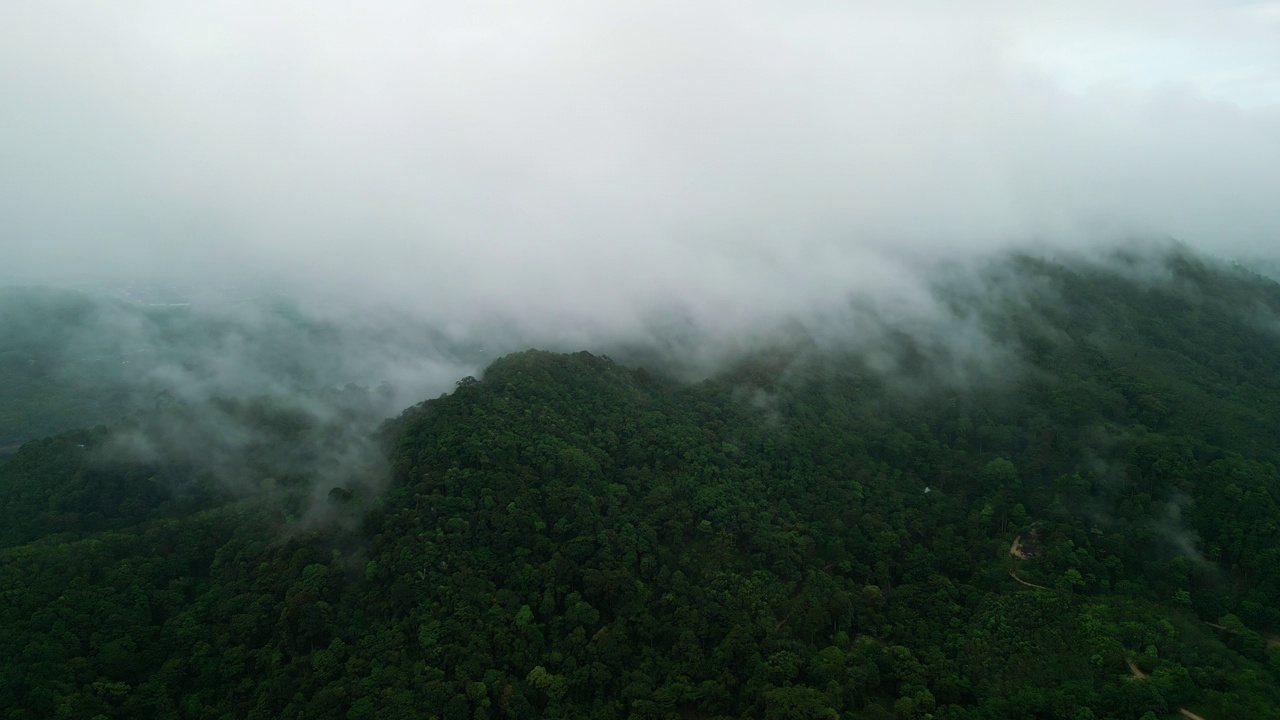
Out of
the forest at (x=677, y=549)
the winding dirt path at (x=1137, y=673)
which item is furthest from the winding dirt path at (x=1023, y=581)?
the winding dirt path at (x=1137, y=673)

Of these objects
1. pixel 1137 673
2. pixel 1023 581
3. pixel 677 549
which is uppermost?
pixel 1023 581

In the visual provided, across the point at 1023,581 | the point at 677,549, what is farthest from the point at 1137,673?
the point at 677,549

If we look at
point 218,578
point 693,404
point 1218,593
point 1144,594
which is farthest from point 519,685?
point 1218,593

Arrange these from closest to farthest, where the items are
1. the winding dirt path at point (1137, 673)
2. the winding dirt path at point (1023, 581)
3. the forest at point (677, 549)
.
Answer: the winding dirt path at point (1137, 673)
the forest at point (677, 549)
the winding dirt path at point (1023, 581)

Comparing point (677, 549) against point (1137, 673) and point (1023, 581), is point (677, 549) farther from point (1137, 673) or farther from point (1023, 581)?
point (1137, 673)

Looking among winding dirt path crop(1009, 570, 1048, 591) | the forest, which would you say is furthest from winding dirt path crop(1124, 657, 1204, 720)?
winding dirt path crop(1009, 570, 1048, 591)

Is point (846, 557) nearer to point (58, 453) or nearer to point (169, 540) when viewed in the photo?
point (169, 540)

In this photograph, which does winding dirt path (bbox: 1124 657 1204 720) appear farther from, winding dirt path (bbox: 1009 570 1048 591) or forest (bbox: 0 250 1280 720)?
winding dirt path (bbox: 1009 570 1048 591)

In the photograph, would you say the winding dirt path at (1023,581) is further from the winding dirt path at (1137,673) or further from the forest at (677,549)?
the winding dirt path at (1137,673)
